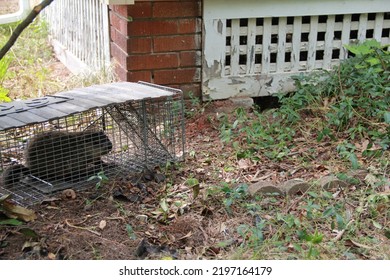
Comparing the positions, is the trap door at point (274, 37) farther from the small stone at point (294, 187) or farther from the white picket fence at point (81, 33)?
the small stone at point (294, 187)

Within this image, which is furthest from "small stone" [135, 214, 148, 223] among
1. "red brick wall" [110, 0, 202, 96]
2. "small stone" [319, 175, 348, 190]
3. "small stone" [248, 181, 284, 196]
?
"red brick wall" [110, 0, 202, 96]

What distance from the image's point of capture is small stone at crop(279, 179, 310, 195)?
3.99 metres

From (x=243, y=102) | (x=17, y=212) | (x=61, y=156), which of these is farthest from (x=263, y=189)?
(x=243, y=102)

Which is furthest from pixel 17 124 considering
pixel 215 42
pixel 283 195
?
pixel 215 42

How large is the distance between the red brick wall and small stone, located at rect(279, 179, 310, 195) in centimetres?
181

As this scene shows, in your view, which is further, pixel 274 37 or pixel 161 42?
pixel 274 37

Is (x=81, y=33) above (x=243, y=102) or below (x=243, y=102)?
above

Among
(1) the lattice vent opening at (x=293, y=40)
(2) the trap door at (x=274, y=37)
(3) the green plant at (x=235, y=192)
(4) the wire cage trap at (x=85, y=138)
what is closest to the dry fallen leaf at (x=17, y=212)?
(4) the wire cage trap at (x=85, y=138)

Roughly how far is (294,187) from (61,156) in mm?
1458

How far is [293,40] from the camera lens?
5727 millimetres

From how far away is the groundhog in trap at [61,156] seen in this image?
4020 millimetres

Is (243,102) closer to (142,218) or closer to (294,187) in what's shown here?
(294,187)

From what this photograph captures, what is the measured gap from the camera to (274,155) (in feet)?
14.9
